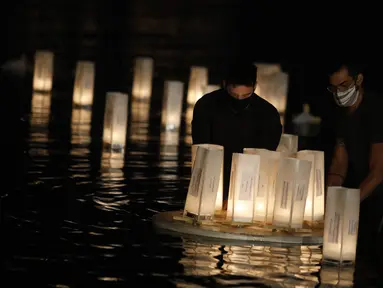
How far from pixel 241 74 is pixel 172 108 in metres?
7.39

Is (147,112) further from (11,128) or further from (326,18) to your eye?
(326,18)

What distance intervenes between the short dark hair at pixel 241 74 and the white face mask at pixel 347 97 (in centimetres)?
67

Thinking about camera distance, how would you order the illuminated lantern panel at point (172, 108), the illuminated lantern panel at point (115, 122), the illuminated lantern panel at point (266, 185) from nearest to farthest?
the illuminated lantern panel at point (266, 185) → the illuminated lantern panel at point (115, 122) → the illuminated lantern panel at point (172, 108)

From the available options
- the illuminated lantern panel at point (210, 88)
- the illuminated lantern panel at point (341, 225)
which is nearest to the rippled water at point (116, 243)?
the illuminated lantern panel at point (341, 225)

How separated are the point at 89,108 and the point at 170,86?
1.64m

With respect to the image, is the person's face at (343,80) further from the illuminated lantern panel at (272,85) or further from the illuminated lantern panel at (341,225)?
the illuminated lantern panel at (272,85)

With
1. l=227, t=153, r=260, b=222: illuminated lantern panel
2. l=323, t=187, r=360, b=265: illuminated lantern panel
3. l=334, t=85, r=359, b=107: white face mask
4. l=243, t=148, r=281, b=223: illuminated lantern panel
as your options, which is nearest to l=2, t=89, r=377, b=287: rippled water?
l=323, t=187, r=360, b=265: illuminated lantern panel

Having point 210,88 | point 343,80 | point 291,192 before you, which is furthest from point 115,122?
point 291,192

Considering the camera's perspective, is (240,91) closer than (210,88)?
Yes

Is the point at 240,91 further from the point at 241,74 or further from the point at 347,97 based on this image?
the point at 347,97

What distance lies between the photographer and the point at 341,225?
10.3 meters

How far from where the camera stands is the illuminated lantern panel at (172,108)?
18.9 metres

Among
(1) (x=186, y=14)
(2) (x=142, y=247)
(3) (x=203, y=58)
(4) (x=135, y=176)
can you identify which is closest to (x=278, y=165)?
(2) (x=142, y=247)

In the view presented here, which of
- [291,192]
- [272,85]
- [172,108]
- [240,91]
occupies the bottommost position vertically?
[291,192]
